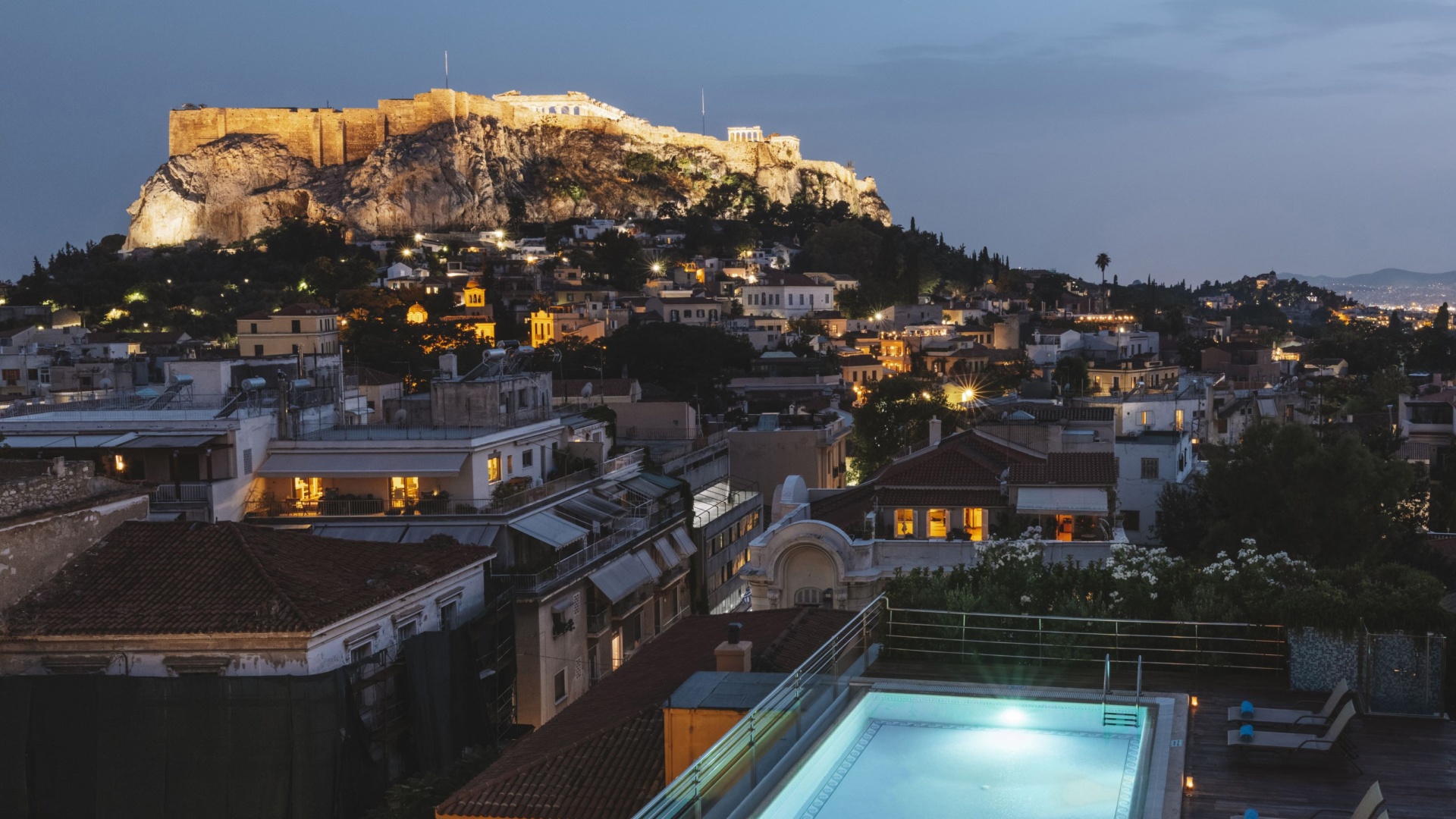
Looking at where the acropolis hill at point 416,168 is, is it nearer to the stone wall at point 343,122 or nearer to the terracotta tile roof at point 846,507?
the stone wall at point 343,122

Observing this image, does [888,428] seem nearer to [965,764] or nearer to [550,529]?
→ [550,529]

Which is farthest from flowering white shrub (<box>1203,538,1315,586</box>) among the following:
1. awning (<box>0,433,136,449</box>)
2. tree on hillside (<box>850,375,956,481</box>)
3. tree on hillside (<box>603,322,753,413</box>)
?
tree on hillside (<box>603,322,753,413</box>)

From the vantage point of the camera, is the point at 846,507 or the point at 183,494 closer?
the point at 846,507

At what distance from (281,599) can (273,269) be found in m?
84.3

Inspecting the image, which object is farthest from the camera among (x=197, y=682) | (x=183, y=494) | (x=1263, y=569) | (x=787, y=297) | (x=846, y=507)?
(x=787, y=297)

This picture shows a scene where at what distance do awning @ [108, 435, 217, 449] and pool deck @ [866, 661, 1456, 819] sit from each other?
17.9 m

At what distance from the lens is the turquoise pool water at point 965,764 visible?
7.27 m

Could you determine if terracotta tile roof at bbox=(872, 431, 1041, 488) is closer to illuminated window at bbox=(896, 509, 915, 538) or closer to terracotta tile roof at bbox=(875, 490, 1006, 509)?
terracotta tile roof at bbox=(875, 490, 1006, 509)

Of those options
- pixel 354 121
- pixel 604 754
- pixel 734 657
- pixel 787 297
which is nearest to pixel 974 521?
pixel 604 754

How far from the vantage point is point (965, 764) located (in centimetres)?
798

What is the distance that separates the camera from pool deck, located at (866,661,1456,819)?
7.32 meters

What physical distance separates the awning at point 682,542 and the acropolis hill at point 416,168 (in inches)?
3641

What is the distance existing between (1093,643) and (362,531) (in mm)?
16581

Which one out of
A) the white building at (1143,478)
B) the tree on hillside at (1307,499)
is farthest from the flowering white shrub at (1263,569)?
the white building at (1143,478)
